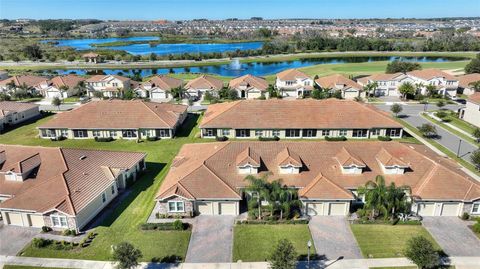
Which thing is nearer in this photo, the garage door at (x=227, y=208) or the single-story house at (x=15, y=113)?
the garage door at (x=227, y=208)

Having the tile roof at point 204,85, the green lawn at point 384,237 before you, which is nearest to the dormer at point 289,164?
the green lawn at point 384,237

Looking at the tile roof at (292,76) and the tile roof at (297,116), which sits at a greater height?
the tile roof at (292,76)

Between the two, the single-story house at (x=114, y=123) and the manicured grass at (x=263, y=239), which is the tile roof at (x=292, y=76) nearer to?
the single-story house at (x=114, y=123)

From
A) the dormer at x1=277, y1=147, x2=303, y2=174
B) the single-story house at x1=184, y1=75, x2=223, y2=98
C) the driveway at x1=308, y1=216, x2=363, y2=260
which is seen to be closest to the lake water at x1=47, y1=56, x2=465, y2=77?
the single-story house at x1=184, y1=75, x2=223, y2=98

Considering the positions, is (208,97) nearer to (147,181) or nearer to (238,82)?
(238,82)

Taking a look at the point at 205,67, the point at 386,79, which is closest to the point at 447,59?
the point at 386,79

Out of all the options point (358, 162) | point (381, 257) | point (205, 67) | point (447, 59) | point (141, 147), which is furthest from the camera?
point (447, 59)
